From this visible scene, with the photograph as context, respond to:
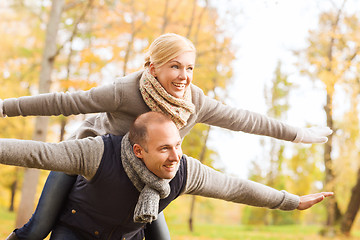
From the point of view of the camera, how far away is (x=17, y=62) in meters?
14.6

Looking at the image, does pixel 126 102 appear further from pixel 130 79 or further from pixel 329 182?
pixel 329 182

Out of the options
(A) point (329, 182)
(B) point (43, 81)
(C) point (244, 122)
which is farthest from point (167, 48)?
(A) point (329, 182)

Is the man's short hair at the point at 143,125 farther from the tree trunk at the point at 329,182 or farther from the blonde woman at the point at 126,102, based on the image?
the tree trunk at the point at 329,182

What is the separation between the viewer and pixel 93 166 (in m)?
1.95

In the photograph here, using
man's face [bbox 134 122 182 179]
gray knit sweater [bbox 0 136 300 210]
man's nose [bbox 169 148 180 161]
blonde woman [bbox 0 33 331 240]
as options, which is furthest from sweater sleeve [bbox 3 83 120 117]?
man's nose [bbox 169 148 180 161]

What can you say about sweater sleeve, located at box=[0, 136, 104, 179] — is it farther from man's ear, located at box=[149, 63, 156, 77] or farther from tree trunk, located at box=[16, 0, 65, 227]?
tree trunk, located at box=[16, 0, 65, 227]

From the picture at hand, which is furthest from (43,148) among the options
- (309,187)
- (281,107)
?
(309,187)

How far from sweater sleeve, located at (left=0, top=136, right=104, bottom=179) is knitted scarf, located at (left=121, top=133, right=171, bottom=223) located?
0.45 feet

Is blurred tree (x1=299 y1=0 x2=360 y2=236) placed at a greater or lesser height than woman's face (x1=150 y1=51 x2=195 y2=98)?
lesser

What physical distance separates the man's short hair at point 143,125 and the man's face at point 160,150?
0.7 inches

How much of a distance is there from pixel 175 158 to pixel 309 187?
22.5m

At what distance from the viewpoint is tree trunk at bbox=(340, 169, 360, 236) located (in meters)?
11.4

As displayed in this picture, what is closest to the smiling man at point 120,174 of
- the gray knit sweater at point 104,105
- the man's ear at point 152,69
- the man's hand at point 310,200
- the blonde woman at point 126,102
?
the blonde woman at point 126,102

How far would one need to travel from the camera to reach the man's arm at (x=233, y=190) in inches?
88.6
